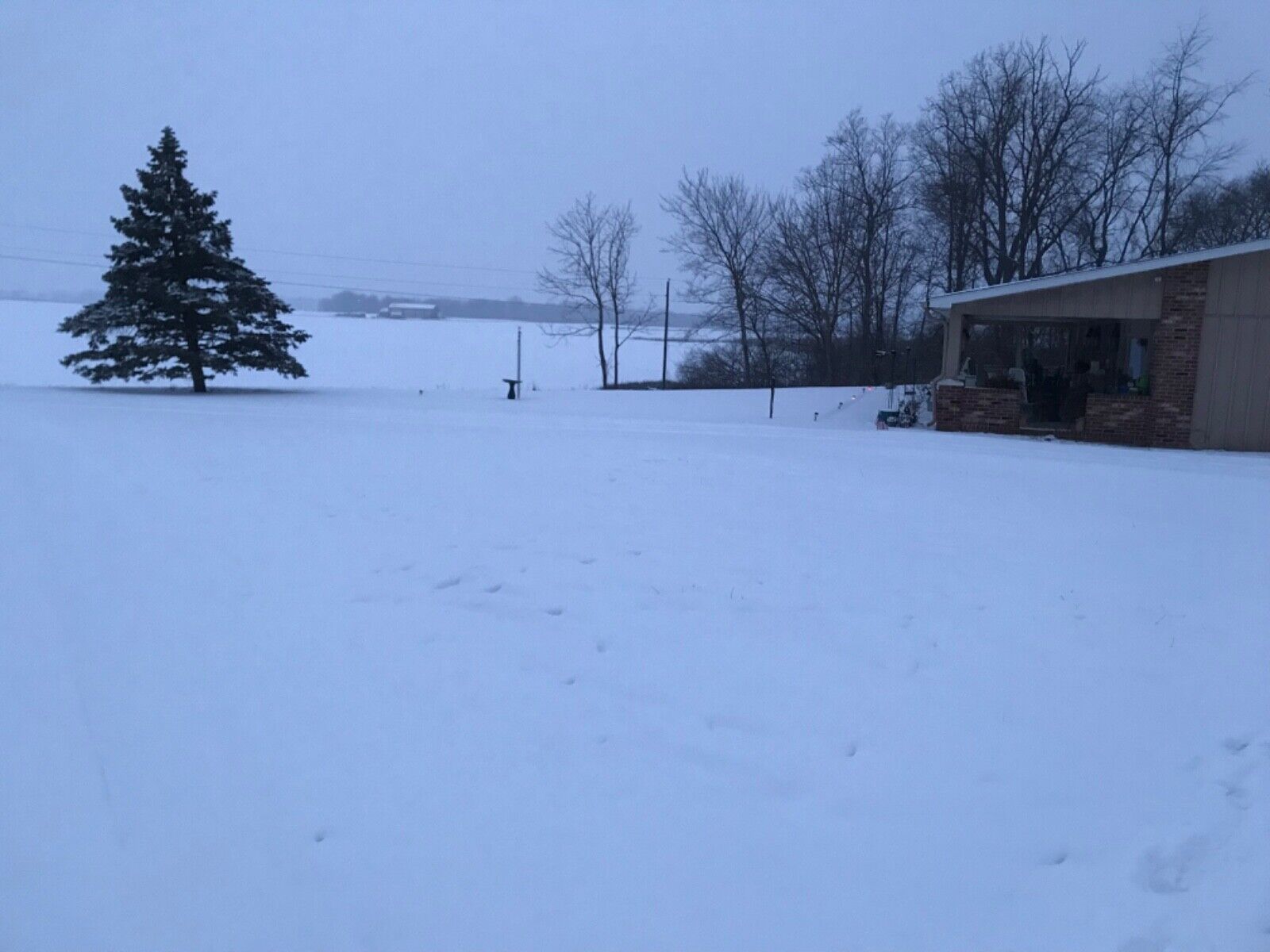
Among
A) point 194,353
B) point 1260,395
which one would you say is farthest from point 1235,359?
point 194,353

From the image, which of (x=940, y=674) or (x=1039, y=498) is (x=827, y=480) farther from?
(x=940, y=674)

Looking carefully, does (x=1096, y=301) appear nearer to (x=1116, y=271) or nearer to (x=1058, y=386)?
(x=1116, y=271)

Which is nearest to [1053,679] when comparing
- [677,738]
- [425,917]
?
[677,738]

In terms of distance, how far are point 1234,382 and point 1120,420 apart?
1.81 metres

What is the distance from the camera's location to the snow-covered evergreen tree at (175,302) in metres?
21.1

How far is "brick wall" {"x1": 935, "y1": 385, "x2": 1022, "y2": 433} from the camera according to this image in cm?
1803

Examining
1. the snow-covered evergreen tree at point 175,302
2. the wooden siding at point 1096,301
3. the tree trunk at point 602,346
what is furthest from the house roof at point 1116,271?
the tree trunk at point 602,346

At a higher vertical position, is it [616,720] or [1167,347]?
[1167,347]

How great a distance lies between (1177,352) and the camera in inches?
666

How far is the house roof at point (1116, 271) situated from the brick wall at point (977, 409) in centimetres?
166

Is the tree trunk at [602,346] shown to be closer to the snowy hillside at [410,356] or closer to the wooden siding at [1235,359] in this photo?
the snowy hillside at [410,356]

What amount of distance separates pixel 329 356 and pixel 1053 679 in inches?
1380

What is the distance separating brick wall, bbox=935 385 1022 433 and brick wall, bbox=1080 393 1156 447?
1.24m

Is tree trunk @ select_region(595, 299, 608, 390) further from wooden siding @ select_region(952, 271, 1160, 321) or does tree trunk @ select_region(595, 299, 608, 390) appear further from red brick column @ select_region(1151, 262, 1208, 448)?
red brick column @ select_region(1151, 262, 1208, 448)
